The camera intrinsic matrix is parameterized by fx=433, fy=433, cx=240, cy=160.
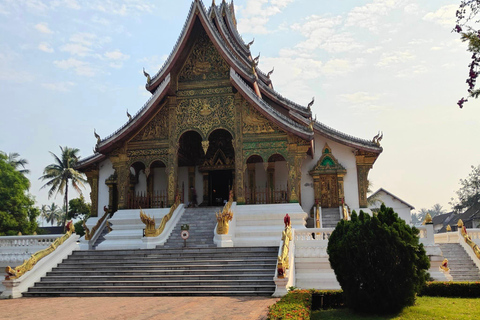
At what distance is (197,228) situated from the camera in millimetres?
14883

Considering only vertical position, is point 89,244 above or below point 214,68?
below

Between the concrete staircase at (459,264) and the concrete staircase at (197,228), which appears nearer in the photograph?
the concrete staircase at (459,264)

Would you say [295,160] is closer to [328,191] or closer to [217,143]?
[328,191]

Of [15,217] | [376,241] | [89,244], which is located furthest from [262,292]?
[15,217]

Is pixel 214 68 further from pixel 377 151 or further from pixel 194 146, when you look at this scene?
pixel 377 151

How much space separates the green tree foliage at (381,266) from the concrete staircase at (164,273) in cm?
287

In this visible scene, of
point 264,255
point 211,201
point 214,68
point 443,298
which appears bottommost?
point 443,298

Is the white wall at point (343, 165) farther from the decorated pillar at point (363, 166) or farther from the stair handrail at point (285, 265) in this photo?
the stair handrail at point (285, 265)

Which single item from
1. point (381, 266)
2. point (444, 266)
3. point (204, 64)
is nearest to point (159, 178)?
point (204, 64)

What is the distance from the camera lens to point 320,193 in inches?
741

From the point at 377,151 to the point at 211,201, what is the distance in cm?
764

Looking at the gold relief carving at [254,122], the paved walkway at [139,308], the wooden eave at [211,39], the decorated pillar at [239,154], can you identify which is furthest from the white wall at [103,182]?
the paved walkway at [139,308]

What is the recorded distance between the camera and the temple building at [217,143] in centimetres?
1638

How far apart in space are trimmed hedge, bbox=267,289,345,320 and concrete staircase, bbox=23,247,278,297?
173cm
